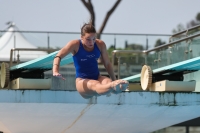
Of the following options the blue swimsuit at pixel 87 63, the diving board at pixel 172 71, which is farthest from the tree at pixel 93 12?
the blue swimsuit at pixel 87 63

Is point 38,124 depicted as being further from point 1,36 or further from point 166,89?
point 1,36

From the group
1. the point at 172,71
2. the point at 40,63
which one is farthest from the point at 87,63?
the point at 172,71

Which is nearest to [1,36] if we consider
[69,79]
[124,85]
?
[69,79]

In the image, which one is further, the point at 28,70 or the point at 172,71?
the point at 172,71

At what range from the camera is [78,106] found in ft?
54.3

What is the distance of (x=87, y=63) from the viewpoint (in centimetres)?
1331

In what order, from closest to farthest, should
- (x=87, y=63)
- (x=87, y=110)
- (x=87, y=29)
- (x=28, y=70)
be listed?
1. (x=87, y=29)
2. (x=87, y=63)
3. (x=87, y=110)
4. (x=28, y=70)

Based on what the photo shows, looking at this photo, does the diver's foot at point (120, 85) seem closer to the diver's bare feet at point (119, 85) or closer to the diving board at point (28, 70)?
the diver's bare feet at point (119, 85)

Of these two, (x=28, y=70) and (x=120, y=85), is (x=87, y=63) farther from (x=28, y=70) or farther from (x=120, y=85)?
(x=28, y=70)

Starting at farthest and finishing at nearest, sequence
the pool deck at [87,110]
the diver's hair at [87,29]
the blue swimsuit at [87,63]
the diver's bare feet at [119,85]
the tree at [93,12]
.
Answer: the tree at [93,12] < the pool deck at [87,110] < the blue swimsuit at [87,63] < the diver's hair at [87,29] < the diver's bare feet at [119,85]

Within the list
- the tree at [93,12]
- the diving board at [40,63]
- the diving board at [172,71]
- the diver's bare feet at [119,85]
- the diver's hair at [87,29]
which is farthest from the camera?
the tree at [93,12]

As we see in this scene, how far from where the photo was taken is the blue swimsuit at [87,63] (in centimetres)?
1329

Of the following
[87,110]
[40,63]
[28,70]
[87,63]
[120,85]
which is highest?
[40,63]

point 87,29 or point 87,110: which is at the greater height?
point 87,29
